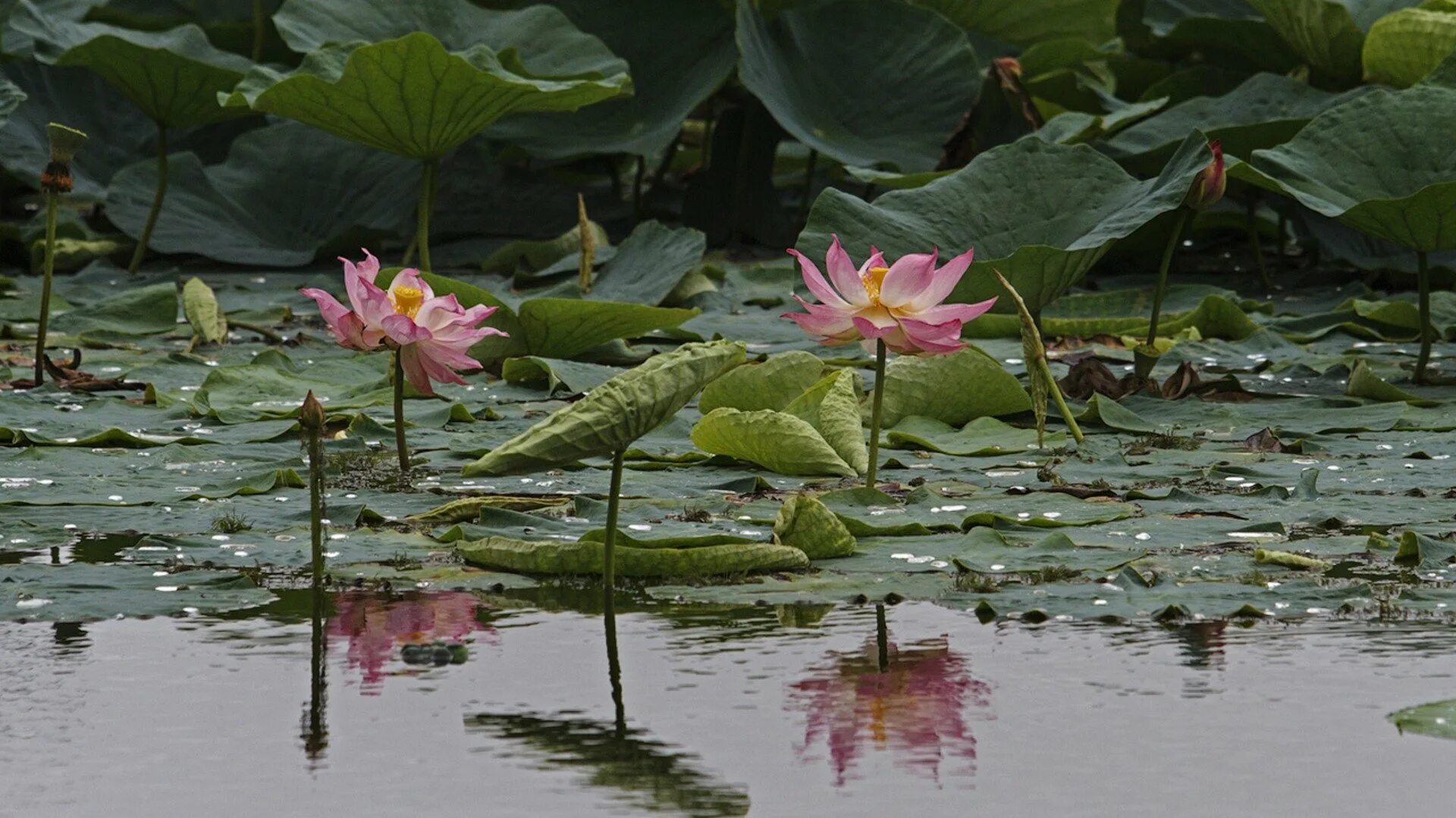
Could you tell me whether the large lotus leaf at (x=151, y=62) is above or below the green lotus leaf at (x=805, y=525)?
above

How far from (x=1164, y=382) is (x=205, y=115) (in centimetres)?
365

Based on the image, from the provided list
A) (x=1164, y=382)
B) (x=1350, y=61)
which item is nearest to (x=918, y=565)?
(x=1164, y=382)

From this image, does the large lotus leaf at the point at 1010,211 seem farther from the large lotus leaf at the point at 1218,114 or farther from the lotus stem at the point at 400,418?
the large lotus leaf at the point at 1218,114

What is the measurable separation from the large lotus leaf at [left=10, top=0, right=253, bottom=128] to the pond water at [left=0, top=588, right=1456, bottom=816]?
4.06 meters

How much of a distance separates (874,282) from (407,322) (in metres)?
0.66

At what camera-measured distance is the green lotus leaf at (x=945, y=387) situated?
128 inches

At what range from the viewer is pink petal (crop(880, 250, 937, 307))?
250 cm

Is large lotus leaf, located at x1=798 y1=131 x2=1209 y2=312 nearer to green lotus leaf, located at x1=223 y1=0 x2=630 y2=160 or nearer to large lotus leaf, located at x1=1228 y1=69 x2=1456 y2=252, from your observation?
large lotus leaf, located at x1=1228 y1=69 x2=1456 y2=252

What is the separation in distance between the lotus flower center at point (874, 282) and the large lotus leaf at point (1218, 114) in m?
3.01

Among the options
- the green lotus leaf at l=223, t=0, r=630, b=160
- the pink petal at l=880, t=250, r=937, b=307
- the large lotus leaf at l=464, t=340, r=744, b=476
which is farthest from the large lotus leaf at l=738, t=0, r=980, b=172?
the large lotus leaf at l=464, t=340, r=744, b=476

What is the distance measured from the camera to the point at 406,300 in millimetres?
2672

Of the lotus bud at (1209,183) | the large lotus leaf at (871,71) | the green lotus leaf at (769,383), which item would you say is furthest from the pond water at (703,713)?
the large lotus leaf at (871,71)

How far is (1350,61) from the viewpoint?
5930 millimetres

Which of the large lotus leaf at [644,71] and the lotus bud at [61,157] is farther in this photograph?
the large lotus leaf at [644,71]
